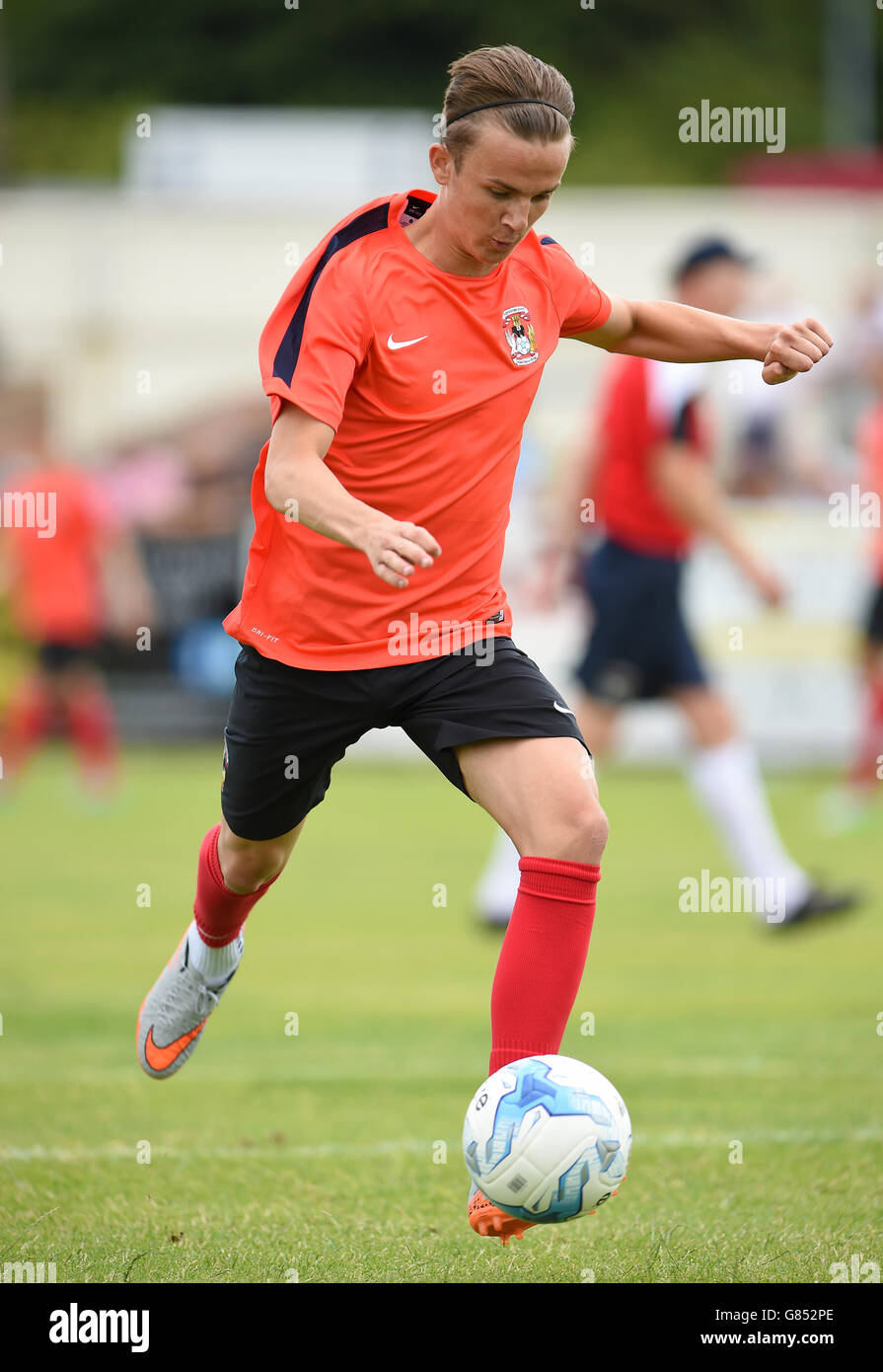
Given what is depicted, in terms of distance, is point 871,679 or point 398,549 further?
point 871,679

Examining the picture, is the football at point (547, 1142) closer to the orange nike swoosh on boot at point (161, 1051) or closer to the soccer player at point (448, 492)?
the soccer player at point (448, 492)

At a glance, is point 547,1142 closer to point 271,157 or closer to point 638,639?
point 638,639

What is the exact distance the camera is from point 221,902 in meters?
4.85

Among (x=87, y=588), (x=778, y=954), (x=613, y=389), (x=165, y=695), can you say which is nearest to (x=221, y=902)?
(x=778, y=954)

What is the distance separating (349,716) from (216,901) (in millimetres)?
A: 857

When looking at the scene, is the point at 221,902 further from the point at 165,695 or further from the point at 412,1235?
the point at 165,695

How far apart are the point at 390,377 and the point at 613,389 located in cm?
478

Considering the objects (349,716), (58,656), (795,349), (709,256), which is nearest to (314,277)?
(349,716)

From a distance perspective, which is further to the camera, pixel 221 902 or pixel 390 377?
pixel 221 902

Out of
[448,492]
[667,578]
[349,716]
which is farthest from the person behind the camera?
[667,578]

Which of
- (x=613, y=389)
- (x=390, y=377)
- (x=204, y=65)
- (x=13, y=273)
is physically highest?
(x=204, y=65)

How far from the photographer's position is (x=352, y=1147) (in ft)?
16.6

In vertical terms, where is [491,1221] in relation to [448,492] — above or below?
below

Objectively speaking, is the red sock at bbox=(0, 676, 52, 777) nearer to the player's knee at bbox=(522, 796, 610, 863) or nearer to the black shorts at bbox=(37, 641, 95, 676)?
the black shorts at bbox=(37, 641, 95, 676)
